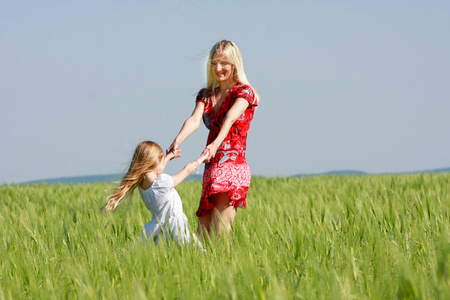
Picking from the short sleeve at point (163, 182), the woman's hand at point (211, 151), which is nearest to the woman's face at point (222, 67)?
the woman's hand at point (211, 151)

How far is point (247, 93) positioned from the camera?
3383 millimetres

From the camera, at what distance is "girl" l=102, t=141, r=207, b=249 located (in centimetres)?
328

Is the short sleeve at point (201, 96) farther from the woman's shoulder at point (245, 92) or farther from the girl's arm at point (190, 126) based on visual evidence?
the woman's shoulder at point (245, 92)

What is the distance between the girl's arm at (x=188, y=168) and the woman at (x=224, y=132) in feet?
0.16

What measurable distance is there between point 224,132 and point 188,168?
33 centimetres

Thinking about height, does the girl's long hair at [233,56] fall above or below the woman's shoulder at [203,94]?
above

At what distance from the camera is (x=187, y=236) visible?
3.27 metres

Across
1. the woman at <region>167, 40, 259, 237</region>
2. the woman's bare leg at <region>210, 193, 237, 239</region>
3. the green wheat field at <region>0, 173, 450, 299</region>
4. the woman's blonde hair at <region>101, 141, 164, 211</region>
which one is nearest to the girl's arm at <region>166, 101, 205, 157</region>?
the woman at <region>167, 40, 259, 237</region>

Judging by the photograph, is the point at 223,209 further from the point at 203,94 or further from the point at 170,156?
the point at 203,94

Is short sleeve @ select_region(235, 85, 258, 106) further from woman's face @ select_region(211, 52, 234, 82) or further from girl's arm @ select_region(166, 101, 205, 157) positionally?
girl's arm @ select_region(166, 101, 205, 157)

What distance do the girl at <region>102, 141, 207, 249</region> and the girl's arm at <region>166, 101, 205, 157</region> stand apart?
0.08 m

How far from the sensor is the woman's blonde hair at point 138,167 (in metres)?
3.37

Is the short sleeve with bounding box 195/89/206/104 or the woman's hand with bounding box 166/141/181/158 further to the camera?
the short sleeve with bounding box 195/89/206/104

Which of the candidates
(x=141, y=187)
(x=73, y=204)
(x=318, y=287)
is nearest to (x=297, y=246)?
(x=318, y=287)
